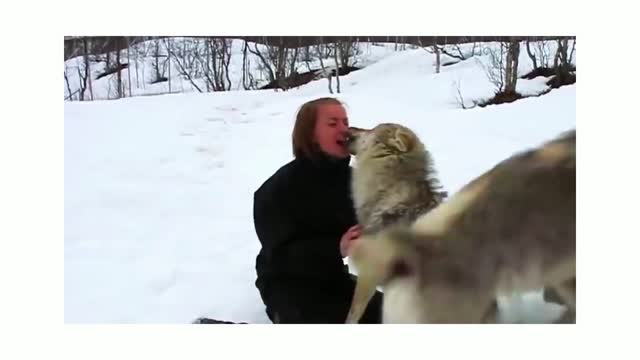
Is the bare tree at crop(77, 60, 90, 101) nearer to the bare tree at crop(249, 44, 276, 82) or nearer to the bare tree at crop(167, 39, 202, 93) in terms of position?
the bare tree at crop(167, 39, 202, 93)

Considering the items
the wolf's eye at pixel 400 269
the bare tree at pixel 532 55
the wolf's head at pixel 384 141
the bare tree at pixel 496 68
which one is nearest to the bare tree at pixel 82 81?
the wolf's head at pixel 384 141

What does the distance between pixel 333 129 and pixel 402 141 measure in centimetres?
21

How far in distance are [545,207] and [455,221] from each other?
27 cm

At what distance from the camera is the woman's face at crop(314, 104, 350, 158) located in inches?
91.4

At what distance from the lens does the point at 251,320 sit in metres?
2.32

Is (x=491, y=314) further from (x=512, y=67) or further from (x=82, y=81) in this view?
(x=82, y=81)

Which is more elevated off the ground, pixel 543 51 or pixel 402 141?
pixel 543 51

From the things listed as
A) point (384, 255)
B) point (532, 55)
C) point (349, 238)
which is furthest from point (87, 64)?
point (532, 55)

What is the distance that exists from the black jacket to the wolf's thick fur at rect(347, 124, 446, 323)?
0.04 m

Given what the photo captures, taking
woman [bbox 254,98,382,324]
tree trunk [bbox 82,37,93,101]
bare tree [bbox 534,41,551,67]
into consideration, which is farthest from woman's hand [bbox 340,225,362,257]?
tree trunk [bbox 82,37,93,101]

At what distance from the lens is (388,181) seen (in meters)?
2.29
